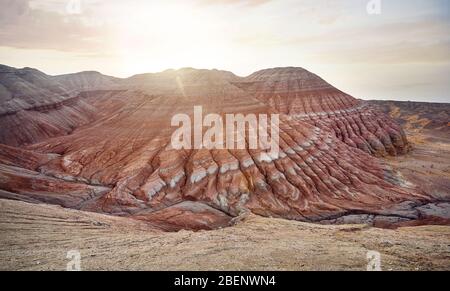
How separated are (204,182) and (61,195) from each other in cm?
1245

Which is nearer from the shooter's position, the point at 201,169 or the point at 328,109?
the point at 201,169

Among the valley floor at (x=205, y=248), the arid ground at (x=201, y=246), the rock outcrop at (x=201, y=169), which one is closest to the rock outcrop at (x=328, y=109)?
the rock outcrop at (x=201, y=169)

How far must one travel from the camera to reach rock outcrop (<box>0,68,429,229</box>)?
32.9m

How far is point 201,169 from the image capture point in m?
36.7

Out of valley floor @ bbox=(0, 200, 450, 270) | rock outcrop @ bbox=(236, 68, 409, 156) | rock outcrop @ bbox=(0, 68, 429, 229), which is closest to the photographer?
valley floor @ bbox=(0, 200, 450, 270)

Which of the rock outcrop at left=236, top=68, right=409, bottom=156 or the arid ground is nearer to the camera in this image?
the arid ground

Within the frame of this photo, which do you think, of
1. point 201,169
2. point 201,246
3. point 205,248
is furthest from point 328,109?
point 205,248

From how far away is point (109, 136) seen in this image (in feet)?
155

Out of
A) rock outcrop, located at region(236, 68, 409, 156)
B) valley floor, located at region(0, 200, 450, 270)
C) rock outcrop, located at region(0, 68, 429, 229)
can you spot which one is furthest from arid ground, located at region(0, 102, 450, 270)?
rock outcrop, located at region(236, 68, 409, 156)

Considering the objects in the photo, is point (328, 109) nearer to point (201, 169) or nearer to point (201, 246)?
point (201, 169)

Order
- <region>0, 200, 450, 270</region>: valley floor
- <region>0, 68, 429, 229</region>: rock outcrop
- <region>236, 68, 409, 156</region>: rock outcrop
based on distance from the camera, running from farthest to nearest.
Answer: <region>236, 68, 409, 156</region>: rock outcrop
<region>0, 68, 429, 229</region>: rock outcrop
<region>0, 200, 450, 270</region>: valley floor

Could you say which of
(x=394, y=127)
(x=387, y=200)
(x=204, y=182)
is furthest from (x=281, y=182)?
(x=394, y=127)

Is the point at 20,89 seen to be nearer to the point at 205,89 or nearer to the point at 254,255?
the point at 205,89

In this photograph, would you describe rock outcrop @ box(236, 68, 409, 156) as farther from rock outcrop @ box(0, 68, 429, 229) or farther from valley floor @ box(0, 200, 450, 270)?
valley floor @ box(0, 200, 450, 270)
